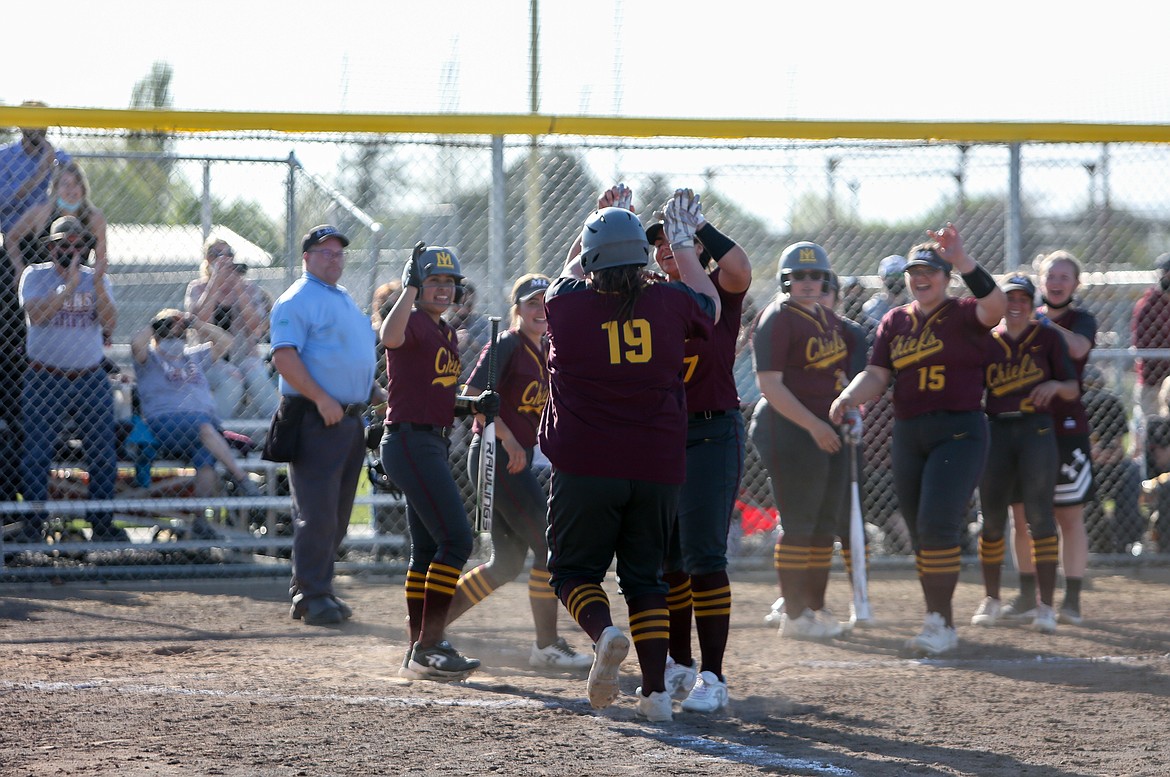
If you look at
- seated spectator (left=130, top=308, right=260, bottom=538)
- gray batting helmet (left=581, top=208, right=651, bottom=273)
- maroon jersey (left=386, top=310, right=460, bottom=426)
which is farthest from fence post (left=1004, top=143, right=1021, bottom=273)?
seated spectator (left=130, top=308, right=260, bottom=538)

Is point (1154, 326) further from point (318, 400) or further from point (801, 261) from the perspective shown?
point (318, 400)

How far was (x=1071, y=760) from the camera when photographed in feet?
14.4

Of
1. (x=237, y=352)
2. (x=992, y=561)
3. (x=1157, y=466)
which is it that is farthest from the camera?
(x=1157, y=466)

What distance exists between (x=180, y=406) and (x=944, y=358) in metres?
5.14

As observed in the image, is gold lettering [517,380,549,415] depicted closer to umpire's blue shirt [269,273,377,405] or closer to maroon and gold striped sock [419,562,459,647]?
maroon and gold striped sock [419,562,459,647]

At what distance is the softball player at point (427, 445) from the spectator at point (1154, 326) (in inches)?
234

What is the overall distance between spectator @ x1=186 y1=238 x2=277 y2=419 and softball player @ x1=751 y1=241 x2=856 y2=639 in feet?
13.1

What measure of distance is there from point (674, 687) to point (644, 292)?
1644 mm

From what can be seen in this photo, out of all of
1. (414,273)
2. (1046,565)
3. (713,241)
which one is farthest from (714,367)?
(1046,565)

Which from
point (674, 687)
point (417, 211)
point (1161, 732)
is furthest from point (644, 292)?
point (417, 211)

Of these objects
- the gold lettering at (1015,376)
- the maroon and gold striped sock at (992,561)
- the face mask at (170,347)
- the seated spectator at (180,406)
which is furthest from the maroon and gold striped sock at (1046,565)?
the face mask at (170,347)

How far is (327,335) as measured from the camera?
23.7ft

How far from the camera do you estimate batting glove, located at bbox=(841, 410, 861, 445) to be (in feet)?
23.7

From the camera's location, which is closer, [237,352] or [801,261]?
[801,261]
